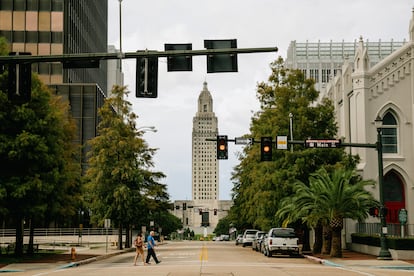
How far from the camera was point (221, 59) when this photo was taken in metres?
17.0

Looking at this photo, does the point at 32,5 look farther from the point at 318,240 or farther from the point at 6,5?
the point at 318,240

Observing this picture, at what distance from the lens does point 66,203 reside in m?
41.7

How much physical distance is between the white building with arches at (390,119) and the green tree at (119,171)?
18153 millimetres

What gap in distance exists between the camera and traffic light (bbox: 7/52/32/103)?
55.6 feet

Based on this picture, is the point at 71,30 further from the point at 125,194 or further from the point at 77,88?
the point at 125,194

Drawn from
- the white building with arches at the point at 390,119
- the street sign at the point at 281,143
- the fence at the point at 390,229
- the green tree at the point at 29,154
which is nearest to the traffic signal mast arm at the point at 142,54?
the street sign at the point at 281,143

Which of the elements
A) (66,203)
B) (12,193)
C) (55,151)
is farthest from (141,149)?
(12,193)

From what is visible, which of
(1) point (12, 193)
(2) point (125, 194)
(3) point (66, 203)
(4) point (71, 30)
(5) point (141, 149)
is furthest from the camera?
(4) point (71, 30)

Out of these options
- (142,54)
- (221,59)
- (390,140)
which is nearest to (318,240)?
(390,140)

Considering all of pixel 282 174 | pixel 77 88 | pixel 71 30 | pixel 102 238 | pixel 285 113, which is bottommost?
pixel 102 238

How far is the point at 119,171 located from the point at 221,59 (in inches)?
1543

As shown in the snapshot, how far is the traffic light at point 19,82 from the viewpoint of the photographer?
16.9m

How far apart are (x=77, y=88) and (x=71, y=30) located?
7.44 metres

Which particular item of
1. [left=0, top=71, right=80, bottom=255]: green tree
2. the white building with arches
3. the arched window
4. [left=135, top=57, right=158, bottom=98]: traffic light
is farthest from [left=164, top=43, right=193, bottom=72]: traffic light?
the arched window
